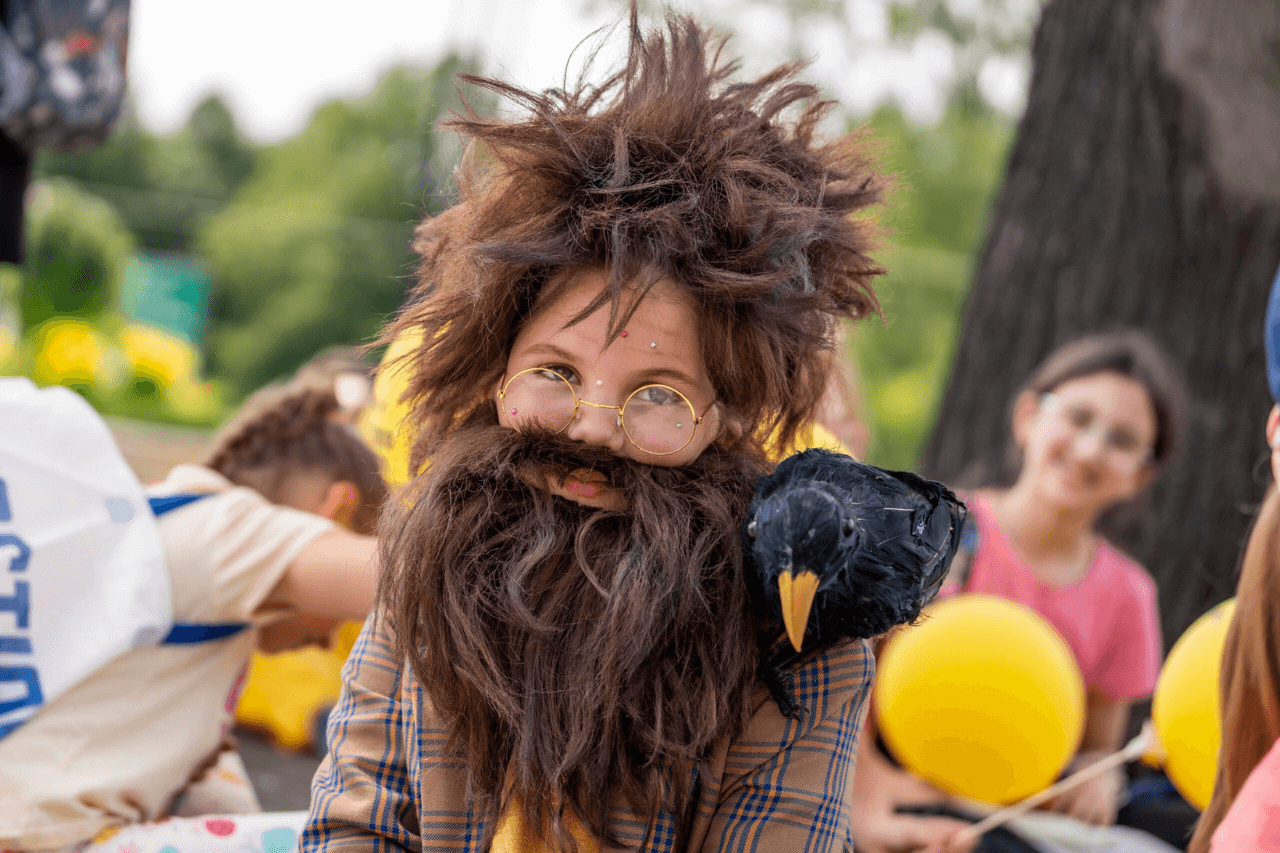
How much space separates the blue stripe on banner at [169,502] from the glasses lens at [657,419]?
0.90 metres

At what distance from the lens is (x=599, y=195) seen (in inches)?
49.8

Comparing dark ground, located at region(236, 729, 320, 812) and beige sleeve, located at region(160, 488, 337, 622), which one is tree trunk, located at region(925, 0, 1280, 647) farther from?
beige sleeve, located at region(160, 488, 337, 622)

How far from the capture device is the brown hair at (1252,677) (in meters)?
1.49

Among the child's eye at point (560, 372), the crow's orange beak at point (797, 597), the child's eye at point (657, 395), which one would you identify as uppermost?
the child's eye at point (560, 372)

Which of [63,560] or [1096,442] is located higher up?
[1096,442]

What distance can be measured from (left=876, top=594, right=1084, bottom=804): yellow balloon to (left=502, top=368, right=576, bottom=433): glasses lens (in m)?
1.08

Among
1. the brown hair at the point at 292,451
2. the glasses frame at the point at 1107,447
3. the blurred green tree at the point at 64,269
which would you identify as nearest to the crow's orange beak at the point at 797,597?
the brown hair at the point at 292,451

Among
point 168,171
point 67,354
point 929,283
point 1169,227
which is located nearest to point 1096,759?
point 1169,227

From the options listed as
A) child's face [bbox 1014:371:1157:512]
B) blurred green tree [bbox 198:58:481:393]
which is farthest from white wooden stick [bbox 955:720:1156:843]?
blurred green tree [bbox 198:58:481:393]

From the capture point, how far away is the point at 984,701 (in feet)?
6.86

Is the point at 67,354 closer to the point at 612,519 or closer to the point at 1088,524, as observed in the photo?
the point at 1088,524

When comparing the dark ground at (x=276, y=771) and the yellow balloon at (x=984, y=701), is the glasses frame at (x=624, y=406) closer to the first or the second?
the yellow balloon at (x=984, y=701)

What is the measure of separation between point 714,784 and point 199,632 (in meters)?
0.96

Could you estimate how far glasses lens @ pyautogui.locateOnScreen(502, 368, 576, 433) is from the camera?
126 centimetres
